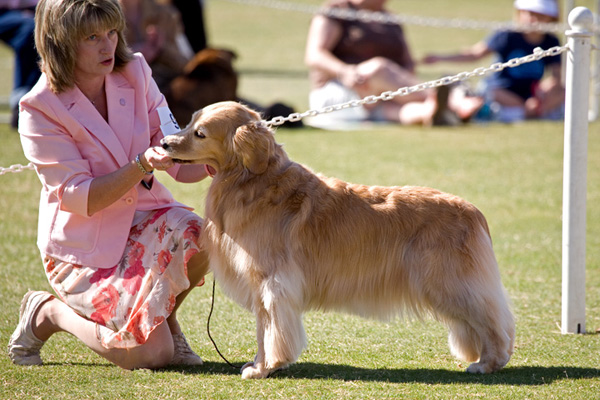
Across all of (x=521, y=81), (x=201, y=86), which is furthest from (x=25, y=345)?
(x=521, y=81)

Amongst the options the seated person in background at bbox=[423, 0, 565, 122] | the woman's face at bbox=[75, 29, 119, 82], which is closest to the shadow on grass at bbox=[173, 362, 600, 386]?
the woman's face at bbox=[75, 29, 119, 82]

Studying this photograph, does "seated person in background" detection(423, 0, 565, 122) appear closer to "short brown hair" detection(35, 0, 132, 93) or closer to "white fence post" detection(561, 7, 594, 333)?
"white fence post" detection(561, 7, 594, 333)

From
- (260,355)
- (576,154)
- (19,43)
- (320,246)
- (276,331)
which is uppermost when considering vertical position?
(19,43)

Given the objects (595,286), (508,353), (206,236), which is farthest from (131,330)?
(595,286)

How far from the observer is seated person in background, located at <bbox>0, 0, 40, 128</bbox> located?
Result: 9016 mm

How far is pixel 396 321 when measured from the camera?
4.11 metres

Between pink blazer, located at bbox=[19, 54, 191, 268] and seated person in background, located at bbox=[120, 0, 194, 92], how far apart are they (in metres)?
6.04

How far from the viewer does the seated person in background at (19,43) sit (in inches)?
355

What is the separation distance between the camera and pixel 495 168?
25.4 feet

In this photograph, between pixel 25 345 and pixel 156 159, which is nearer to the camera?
pixel 156 159

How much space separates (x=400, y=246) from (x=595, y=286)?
193 cm

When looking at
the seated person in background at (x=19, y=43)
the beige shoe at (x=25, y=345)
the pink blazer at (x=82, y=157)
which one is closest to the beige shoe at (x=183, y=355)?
the pink blazer at (x=82, y=157)

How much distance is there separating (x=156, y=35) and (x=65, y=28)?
651cm

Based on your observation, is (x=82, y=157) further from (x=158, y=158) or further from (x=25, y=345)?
(x=25, y=345)
